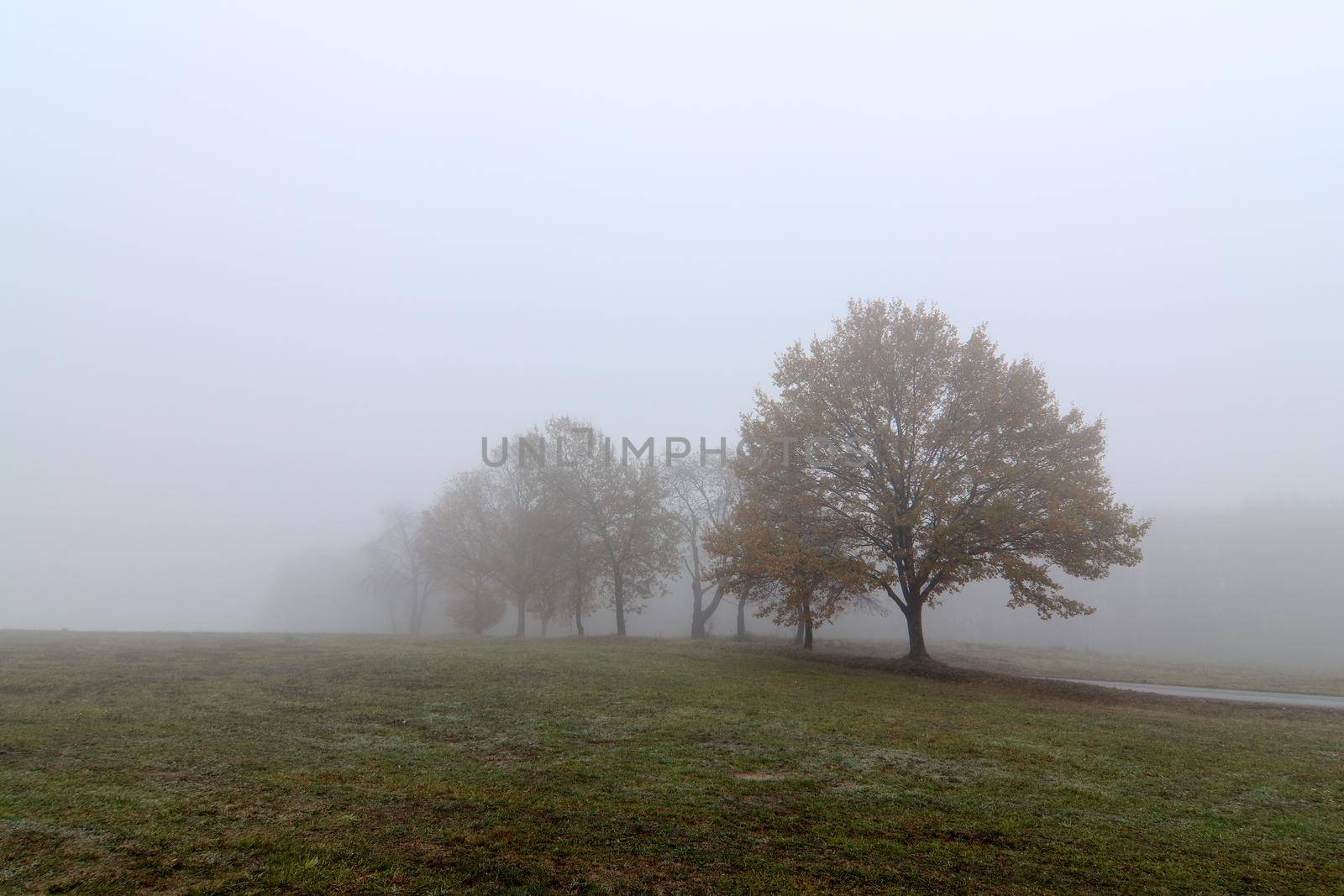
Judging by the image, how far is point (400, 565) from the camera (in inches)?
2421

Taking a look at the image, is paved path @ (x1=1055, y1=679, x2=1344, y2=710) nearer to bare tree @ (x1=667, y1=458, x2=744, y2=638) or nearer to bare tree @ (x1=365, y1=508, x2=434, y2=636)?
bare tree @ (x1=667, y1=458, x2=744, y2=638)

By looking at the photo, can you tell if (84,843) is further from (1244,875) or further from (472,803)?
(1244,875)

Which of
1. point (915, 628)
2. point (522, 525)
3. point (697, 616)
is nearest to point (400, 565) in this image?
point (522, 525)

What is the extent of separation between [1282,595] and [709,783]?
6615 cm

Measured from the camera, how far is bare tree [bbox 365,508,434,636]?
2216 inches

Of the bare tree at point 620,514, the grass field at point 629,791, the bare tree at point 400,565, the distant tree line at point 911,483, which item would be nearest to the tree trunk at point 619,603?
the bare tree at point 620,514

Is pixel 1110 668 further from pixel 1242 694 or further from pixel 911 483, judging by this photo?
pixel 911 483

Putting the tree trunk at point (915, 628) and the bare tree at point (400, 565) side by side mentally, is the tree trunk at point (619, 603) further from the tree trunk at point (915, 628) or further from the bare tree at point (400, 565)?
the bare tree at point (400, 565)

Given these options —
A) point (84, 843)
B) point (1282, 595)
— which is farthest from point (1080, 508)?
point (1282, 595)

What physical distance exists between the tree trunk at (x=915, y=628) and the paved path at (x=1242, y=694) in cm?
450

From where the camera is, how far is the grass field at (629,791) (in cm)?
570

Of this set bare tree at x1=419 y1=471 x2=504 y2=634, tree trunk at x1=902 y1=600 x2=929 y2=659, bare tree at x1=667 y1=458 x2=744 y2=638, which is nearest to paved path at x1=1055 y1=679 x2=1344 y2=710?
tree trunk at x1=902 y1=600 x2=929 y2=659

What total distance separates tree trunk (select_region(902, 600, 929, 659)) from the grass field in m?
8.05

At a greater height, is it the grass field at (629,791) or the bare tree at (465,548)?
the bare tree at (465,548)
